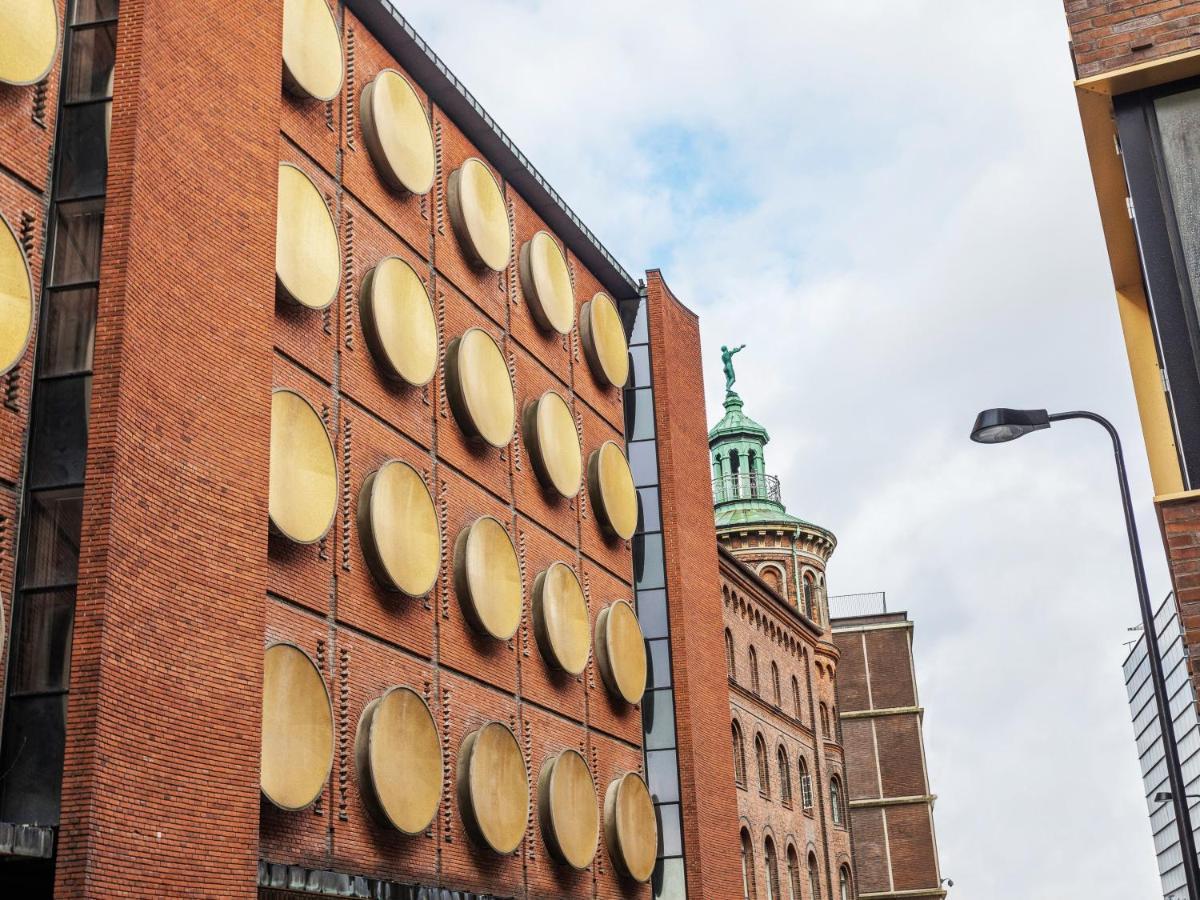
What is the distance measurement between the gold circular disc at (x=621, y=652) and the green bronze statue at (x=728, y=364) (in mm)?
34737

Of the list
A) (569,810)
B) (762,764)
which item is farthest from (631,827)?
(762,764)

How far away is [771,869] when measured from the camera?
140 feet

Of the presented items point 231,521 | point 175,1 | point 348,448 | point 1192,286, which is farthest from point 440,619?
point 1192,286

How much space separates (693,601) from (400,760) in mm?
12961

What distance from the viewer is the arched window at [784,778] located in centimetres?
4462

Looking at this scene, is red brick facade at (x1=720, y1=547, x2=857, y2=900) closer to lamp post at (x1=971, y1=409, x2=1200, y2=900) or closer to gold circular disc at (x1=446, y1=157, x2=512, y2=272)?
gold circular disc at (x1=446, y1=157, x2=512, y2=272)

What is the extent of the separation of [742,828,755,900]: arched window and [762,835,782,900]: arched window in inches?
60.2

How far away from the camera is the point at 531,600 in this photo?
90.7 feet

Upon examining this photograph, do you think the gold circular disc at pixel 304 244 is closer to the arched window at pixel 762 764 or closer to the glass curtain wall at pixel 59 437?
the glass curtain wall at pixel 59 437

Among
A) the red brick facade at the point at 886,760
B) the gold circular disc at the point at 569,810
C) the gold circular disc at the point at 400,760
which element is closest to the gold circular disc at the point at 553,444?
the gold circular disc at the point at 569,810

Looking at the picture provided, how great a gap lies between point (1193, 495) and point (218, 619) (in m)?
12.1

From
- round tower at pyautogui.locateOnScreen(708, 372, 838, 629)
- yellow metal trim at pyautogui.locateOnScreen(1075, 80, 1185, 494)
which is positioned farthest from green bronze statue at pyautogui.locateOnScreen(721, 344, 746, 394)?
yellow metal trim at pyautogui.locateOnScreen(1075, 80, 1185, 494)

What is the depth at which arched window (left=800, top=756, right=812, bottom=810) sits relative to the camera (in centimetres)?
4703

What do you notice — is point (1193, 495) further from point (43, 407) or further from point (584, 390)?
point (584, 390)
